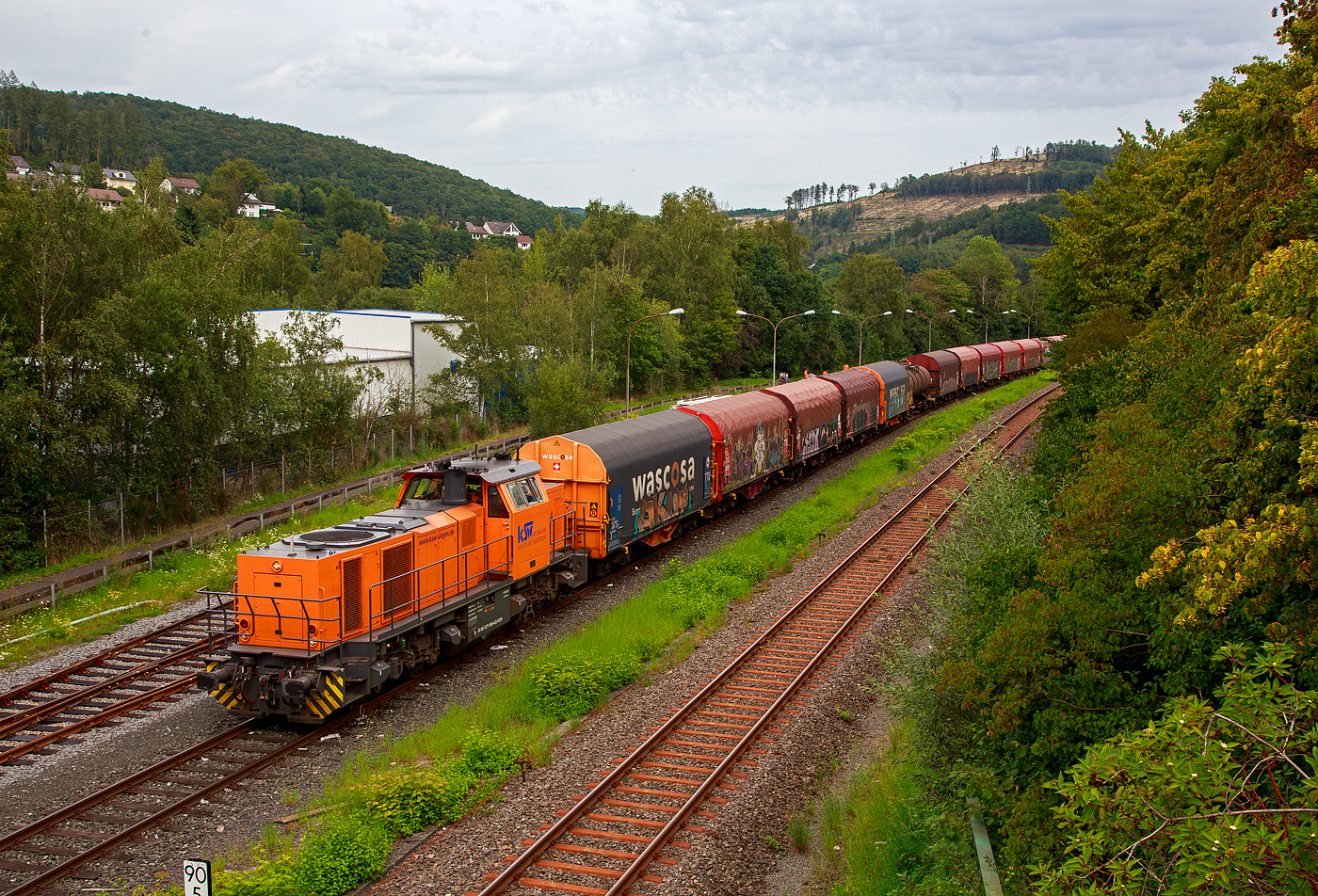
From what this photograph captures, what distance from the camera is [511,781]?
506 inches

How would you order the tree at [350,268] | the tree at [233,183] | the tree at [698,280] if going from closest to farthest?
the tree at [698,280] < the tree at [350,268] < the tree at [233,183]

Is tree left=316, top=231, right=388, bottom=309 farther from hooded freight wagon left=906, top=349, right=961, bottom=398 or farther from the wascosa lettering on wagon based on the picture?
the wascosa lettering on wagon

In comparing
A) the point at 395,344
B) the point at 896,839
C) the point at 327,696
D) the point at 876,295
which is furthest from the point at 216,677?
the point at 876,295

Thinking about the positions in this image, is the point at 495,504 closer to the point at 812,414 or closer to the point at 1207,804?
the point at 1207,804

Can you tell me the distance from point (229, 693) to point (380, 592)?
2822mm

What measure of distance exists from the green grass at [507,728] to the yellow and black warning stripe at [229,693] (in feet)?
7.73

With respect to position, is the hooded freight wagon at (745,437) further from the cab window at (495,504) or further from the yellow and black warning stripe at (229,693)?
the yellow and black warning stripe at (229,693)

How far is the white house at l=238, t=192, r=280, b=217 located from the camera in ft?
474

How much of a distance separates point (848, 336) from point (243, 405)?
6830 cm

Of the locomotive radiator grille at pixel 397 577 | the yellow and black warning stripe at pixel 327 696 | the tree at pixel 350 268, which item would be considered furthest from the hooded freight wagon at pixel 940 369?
the tree at pixel 350 268

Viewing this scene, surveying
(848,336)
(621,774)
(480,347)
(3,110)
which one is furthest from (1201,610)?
(3,110)

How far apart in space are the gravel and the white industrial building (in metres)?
28.9

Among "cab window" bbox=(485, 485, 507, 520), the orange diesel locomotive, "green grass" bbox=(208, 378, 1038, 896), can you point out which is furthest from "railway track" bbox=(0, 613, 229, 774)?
"cab window" bbox=(485, 485, 507, 520)

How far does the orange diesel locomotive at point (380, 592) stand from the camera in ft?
47.1
